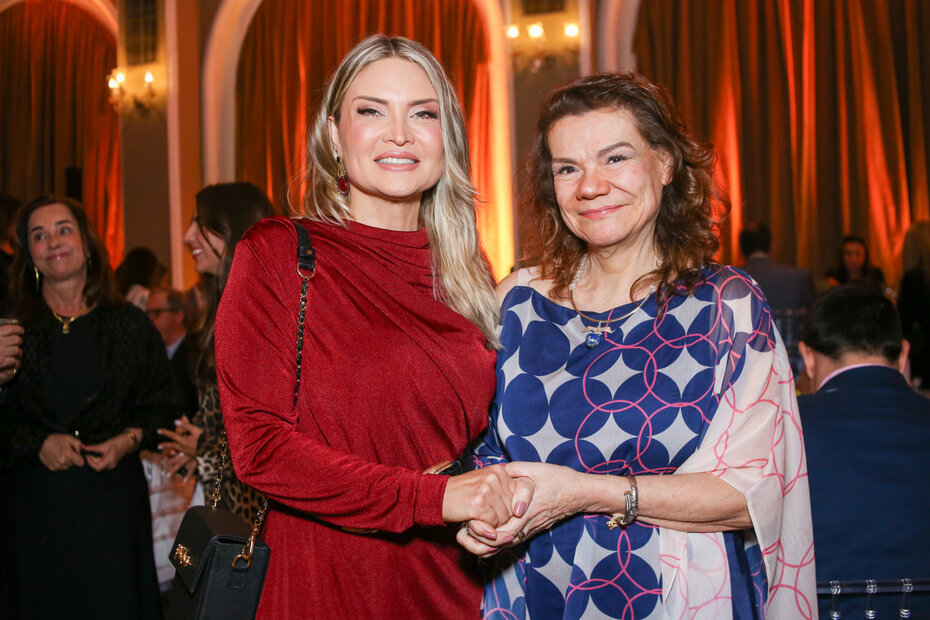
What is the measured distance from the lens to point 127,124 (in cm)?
780

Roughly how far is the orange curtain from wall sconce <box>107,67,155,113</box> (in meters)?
1.39

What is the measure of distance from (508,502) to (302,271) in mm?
551

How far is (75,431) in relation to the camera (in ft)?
9.02

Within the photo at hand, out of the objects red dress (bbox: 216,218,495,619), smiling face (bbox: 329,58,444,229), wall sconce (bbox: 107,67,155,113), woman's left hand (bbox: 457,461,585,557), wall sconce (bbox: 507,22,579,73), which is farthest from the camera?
wall sconce (bbox: 107,67,155,113)

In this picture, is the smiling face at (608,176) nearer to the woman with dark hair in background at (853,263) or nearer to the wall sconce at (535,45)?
the woman with dark hair in background at (853,263)

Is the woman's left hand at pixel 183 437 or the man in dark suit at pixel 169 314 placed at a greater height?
the man in dark suit at pixel 169 314

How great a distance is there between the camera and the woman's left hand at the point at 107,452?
107 inches

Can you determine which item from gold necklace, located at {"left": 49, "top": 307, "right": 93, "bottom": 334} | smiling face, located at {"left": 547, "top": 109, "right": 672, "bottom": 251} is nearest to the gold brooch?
smiling face, located at {"left": 547, "top": 109, "right": 672, "bottom": 251}

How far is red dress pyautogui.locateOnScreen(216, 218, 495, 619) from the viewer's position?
1413 millimetres

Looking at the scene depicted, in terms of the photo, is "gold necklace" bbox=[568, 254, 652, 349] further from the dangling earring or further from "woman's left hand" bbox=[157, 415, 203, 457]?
"woman's left hand" bbox=[157, 415, 203, 457]

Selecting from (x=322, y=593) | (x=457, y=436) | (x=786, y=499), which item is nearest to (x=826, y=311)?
(x=786, y=499)

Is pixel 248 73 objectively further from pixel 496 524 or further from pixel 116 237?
pixel 496 524

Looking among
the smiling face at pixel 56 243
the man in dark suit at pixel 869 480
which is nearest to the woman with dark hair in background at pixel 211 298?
the smiling face at pixel 56 243

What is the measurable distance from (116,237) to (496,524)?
28.3ft
